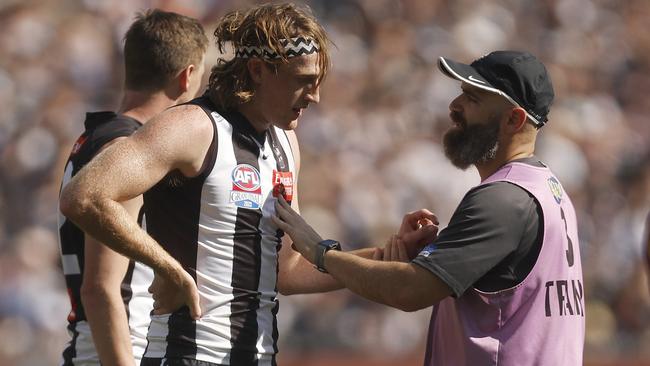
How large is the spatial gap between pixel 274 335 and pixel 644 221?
7.48m

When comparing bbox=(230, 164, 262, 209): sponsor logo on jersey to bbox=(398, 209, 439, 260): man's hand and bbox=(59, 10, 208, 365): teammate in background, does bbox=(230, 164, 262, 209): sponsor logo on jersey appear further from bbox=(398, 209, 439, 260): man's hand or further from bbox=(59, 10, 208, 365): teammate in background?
bbox=(398, 209, 439, 260): man's hand

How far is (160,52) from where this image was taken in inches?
191

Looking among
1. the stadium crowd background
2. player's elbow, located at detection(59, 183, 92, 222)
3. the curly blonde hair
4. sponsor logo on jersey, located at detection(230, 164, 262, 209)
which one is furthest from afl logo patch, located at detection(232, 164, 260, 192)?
the stadium crowd background

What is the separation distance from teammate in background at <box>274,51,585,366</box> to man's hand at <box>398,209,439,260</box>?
93 mm

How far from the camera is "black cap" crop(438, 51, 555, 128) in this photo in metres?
3.90

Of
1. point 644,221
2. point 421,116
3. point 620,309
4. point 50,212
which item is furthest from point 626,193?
point 50,212

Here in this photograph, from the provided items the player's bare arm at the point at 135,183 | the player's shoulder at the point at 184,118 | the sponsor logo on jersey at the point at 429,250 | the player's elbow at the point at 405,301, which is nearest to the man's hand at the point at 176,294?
the player's bare arm at the point at 135,183

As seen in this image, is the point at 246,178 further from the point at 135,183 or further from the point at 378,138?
the point at 378,138

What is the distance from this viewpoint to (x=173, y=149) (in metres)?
3.61

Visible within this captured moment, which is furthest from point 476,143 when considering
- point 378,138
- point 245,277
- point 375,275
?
point 378,138

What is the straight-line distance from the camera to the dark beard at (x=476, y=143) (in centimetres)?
392

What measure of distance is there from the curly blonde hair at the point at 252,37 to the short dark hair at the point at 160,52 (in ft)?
2.76

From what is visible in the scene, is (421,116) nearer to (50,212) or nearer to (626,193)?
(626,193)

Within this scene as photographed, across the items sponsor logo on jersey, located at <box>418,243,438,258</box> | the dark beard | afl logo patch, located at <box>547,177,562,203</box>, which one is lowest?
sponsor logo on jersey, located at <box>418,243,438,258</box>
